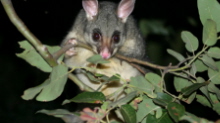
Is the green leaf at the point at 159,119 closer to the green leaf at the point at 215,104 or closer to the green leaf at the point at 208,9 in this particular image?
the green leaf at the point at 215,104

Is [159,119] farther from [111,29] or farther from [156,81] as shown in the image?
[111,29]

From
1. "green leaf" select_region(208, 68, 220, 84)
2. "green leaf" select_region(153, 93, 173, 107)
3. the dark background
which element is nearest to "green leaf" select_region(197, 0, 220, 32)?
"green leaf" select_region(208, 68, 220, 84)

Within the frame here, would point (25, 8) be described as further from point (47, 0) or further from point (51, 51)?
point (51, 51)

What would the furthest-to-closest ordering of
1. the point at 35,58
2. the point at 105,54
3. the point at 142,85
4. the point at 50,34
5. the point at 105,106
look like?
the point at 50,34, the point at 105,54, the point at 35,58, the point at 142,85, the point at 105,106

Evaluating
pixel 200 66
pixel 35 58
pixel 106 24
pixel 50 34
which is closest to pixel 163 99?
pixel 200 66

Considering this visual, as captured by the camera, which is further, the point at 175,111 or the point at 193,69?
the point at 193,69

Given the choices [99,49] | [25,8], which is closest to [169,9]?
[25,8]

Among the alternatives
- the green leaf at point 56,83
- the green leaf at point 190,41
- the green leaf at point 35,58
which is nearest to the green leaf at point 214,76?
the green leaf at point 190,41
